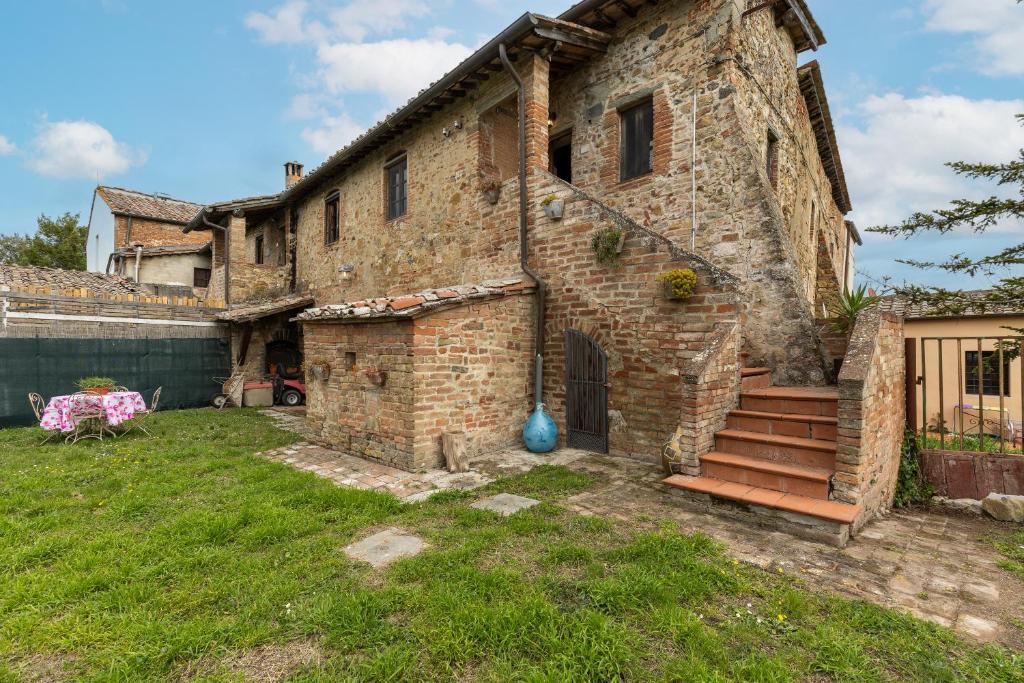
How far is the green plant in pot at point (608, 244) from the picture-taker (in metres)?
6.17

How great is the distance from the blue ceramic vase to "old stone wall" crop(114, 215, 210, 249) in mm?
19529

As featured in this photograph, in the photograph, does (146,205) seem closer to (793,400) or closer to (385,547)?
(385,547)

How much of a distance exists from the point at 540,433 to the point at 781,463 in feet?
10.1

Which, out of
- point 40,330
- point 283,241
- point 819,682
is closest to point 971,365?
point 819,682

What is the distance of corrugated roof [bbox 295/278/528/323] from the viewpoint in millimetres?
5727

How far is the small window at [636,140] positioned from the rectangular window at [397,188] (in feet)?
16.4

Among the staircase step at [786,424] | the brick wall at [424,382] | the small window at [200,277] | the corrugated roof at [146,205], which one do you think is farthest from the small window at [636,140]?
the corrugated roof at [146,205]

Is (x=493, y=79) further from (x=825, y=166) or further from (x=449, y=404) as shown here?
(x=825, y=166)

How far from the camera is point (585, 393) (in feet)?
22.0

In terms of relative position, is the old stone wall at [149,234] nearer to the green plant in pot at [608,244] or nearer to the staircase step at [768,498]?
the green plant in pot at [608,244]

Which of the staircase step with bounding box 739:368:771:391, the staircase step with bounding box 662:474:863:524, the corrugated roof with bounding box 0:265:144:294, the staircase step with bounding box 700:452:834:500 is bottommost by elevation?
the staircase step with bounding box 662:474:863:524

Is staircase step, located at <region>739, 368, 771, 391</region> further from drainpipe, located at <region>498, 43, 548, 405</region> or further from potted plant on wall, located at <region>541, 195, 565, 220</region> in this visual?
potted plant on wall, located at <region>541, 195, 565, 220</region>

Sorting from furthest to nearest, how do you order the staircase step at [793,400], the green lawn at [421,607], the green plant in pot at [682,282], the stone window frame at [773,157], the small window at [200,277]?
the small window at [200,277], the stone window frame at [773,157], the green plant in pot at [682,282], the staircase step at [793,400], the green lawn at [421,607]

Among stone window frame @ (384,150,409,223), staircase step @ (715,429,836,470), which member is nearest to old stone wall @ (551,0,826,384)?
staircase step @ (715,429,836,470)
